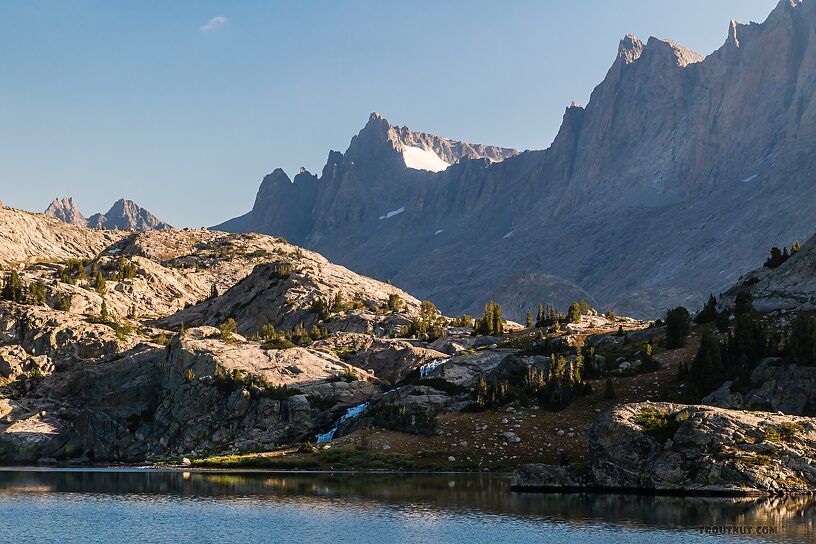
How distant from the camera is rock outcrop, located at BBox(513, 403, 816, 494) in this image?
78.9 m

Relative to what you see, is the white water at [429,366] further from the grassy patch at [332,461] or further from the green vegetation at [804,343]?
the green vegetation at [804,343]

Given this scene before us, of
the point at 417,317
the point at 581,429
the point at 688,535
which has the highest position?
the point at 417,317

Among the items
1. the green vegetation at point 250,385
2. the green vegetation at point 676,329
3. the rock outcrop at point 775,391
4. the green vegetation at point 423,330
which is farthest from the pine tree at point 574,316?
the rock outcrop at point 775,391

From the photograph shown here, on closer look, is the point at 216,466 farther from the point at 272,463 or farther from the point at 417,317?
the point at 417,317

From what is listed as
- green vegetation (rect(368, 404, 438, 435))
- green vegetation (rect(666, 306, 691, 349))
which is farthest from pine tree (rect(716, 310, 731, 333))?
green vegetation (rect(368, 404, 438, 435))

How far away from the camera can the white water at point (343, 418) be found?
124812 mm

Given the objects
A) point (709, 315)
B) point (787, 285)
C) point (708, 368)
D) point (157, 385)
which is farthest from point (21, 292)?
point (787, 285)

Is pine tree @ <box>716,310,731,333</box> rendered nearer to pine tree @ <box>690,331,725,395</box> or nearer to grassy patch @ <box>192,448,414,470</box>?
pine tree @ <box>690,331,725,395</box>

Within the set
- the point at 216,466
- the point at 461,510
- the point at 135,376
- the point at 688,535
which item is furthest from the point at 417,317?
the point at 688,535

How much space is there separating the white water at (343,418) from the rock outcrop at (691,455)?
4342 centimetres

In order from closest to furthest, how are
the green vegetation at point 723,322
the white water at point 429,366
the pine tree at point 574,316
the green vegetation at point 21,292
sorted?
the green vegetation at point 723,322
the white water at point 429,366
the green vegetation at point 21,292
the pine tree at point 574,316

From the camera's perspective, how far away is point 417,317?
614 feet

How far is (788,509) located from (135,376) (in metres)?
109

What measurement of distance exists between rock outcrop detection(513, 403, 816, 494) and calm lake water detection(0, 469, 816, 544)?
3113mm
